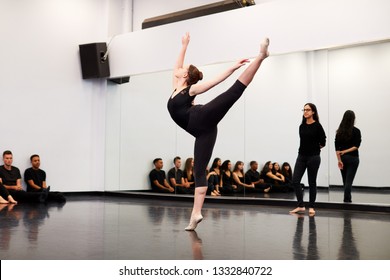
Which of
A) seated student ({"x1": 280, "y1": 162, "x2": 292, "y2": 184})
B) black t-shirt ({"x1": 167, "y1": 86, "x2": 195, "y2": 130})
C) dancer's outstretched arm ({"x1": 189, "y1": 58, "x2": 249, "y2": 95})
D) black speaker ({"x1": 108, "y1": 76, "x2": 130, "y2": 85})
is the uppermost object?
black speaker ({"x1": 108, "y1": 76, "x2": 130, "y2": 85})

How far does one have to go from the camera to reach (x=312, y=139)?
5215mm

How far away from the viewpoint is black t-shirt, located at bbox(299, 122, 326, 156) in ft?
17.1

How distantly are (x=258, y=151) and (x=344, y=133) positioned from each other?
135 cm

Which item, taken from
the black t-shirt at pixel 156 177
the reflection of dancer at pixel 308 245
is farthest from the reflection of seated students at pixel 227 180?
the reflection of dancer at pixel 308 245

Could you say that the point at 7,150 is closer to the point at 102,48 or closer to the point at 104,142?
the point at 104,142

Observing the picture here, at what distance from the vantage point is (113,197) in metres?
8.29

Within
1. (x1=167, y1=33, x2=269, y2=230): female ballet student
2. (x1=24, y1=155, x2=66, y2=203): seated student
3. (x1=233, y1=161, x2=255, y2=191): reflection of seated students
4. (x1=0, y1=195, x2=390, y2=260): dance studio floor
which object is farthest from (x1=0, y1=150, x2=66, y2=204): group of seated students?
(x1=167, y1=33, x2=269, y2=230): female ballet student

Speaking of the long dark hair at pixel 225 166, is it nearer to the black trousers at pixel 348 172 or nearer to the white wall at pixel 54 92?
the black trousers at pixel 348 172

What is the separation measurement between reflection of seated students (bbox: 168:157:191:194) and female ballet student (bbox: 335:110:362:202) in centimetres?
254

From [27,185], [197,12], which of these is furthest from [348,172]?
[27,185]

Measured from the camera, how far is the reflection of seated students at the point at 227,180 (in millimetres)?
7066

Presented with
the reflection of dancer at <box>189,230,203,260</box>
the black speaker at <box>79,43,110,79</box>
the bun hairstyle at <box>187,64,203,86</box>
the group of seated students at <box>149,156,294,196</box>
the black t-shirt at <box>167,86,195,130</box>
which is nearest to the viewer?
the reflection of dancer at <box>189,230,203,260</box>

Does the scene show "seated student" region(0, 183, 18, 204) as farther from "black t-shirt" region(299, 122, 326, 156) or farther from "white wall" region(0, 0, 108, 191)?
"black t-shirt" region(299, 122, 326, 156)
